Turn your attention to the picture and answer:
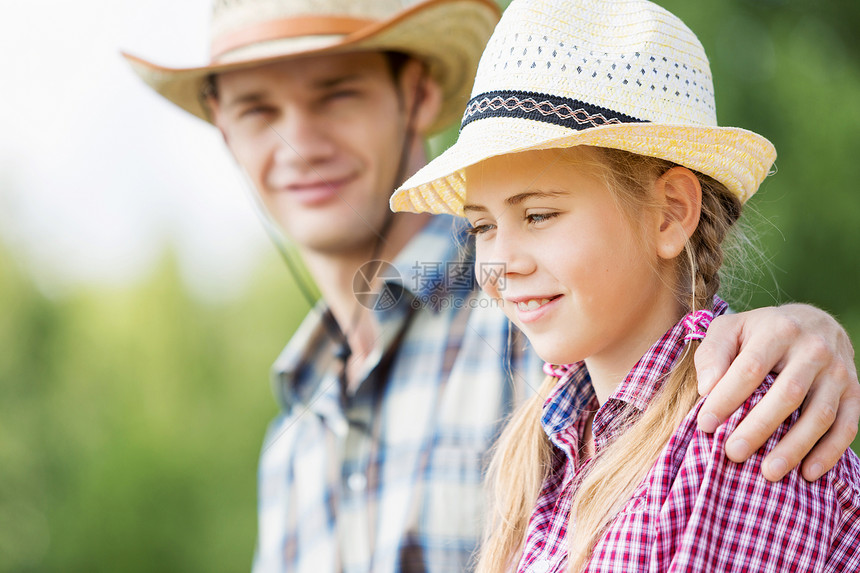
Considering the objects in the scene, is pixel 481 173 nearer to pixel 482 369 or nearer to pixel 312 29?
pixel 482 369

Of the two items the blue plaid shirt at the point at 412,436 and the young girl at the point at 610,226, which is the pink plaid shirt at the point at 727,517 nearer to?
the young girl at the point at 610,226

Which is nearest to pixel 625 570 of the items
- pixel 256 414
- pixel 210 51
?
pixel 210 51

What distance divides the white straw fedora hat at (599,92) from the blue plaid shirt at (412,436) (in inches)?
16.9

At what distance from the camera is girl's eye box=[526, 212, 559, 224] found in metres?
0.88

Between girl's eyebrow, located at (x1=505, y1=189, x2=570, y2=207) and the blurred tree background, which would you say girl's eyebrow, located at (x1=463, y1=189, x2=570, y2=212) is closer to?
girl's eyebrow, located at (x1=505, y1=189, x2=570, y2=207)

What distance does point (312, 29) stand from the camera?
1629 millimetres

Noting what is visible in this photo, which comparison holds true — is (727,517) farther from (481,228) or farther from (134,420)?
(134,420)

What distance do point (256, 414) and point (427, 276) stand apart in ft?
16.6

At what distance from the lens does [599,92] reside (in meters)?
0.87

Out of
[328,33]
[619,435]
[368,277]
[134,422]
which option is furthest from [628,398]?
[134,422]

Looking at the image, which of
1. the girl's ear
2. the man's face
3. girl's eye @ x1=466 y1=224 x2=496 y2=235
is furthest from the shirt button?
the girl's ear

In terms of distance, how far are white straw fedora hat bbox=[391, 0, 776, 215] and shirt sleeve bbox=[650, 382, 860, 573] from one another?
30 cm

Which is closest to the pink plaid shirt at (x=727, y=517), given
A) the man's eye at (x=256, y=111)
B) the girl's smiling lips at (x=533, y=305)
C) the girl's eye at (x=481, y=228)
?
the girl's smiling lips at (x=533, y=305)

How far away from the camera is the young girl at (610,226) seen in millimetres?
823
